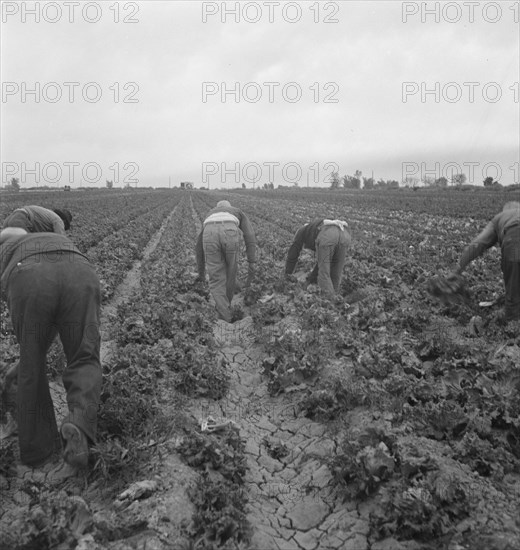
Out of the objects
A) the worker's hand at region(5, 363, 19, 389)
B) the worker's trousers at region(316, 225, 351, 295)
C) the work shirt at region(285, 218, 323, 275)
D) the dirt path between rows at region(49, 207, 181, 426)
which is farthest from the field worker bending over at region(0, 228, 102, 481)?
the work shirt at region(285, 218, 323, 275)

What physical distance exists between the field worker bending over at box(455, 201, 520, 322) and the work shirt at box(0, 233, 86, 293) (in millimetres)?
4754

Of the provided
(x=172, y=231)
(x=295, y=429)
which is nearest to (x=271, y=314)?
(x=295, y=429)

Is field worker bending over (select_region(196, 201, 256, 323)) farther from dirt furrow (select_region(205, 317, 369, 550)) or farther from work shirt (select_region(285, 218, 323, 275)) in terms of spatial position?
dirt furrow (select_region(205, 317, 369, 550))

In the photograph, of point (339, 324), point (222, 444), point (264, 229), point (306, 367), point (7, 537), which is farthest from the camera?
point (264, 229)

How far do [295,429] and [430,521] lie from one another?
1.70 metres

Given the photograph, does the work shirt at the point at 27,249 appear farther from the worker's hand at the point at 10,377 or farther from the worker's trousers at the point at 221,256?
the worker's trousers at the point at 221,256

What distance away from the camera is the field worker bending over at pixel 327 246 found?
24.1 feet

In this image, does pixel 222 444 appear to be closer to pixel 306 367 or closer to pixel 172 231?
pixel 306 367

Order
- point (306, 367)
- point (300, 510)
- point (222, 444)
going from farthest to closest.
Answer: point (306, 367) < point (222, 444) < point (300, 510)

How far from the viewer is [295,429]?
14.0ft

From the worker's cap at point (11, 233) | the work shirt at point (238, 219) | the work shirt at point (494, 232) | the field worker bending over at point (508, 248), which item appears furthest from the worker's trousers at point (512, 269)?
the worker's cap at point (11, 233)

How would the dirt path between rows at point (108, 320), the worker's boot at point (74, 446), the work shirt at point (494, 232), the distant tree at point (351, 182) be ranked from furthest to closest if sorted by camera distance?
the distant tree at point (351, 182), the work shirt at point (494, 232), the dirt path between rows at point (108, 320), the worker's boot at point (74, 446)

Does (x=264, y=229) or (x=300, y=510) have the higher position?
(x=264, y=229)

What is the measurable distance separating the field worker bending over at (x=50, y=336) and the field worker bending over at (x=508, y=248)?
4624 mm
